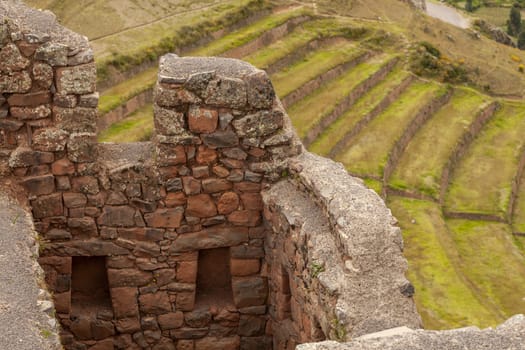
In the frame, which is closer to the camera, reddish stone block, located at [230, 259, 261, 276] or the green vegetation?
reddish stone block, located at [230, 259, 261, 276]

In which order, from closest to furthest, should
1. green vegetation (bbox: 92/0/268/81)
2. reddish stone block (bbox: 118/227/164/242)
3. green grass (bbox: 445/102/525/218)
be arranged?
reddish stone block (bbox: 118/227/164/242) → green vegetation (bbox: 92/0/268/81) → green grass (bbox: 445/102/525/218)

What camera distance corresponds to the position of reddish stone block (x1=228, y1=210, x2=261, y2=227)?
8.93 metres

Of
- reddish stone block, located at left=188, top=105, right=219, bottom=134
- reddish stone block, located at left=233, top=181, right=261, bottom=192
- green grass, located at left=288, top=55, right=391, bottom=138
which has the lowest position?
green grass, located at left=288, top=55, right=391, bottom=138

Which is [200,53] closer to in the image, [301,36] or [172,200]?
[301,36]

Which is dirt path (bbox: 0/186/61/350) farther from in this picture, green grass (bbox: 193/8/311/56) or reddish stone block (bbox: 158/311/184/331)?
green grass (bbox: 193/8/311/56)

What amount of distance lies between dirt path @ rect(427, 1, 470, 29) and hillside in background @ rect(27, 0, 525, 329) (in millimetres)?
16340

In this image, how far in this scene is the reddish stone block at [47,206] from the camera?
8586 millimetres

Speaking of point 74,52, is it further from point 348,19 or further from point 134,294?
point 348,19

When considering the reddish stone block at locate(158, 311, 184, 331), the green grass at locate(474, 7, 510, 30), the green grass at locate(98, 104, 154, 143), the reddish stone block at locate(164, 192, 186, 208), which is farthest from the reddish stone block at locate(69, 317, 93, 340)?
the green grass at locate(474, 7, 510, 30)

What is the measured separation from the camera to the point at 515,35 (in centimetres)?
5594

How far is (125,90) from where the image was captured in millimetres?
21484

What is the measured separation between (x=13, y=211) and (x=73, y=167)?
0.86 meters

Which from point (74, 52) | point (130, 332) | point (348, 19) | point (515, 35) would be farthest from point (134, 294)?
point (515, 35)

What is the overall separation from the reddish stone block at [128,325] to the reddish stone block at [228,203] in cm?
152
